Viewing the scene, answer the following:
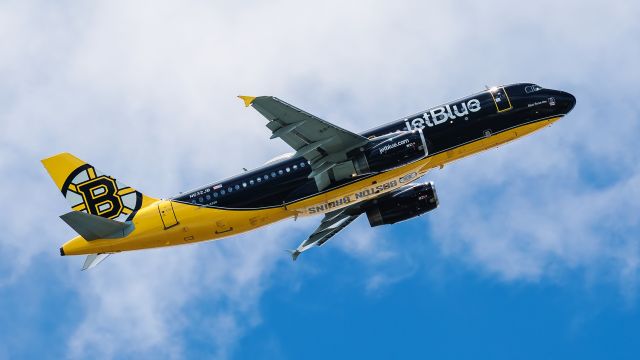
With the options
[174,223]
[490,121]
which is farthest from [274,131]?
[490,121]

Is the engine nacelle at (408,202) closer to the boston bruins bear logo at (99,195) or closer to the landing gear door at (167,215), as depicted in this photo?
the landing gear door at (167,215)

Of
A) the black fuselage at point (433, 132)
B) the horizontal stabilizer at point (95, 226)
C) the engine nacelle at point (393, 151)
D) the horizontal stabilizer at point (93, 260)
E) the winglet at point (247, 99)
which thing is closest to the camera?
the winglet at point (247, 99)

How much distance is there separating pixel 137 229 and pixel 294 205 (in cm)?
1099

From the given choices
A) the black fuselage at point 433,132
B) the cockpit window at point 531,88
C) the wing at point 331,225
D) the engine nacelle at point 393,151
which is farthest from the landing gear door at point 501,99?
the wing at point 331,225

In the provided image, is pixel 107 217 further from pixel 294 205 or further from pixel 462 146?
pixel 462 146

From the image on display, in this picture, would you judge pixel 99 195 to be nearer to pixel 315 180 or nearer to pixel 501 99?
pixel 315 180

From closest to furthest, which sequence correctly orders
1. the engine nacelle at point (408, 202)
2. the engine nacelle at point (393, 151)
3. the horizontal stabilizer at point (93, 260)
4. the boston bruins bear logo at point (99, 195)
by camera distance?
the engine nacelle at point (393, 151) < the horizontal stabilizer at point (93, 260) < the boston bruins bear logo at point (99, 195) < the engine nacelle at point (408, 202)

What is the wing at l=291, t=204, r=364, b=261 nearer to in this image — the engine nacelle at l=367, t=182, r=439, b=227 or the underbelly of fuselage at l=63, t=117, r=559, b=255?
the engine nacelle at l=367, t=182, r=439, b=227

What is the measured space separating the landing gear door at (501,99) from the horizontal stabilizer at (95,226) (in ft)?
87.5

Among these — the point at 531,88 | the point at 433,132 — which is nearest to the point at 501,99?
the point at 531,88

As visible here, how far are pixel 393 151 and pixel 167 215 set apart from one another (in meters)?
16.4

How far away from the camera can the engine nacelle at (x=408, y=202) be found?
74312mm

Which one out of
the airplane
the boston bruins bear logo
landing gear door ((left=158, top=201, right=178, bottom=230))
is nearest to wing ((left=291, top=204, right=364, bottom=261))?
the airplane

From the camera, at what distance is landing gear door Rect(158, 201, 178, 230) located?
69500 mm
